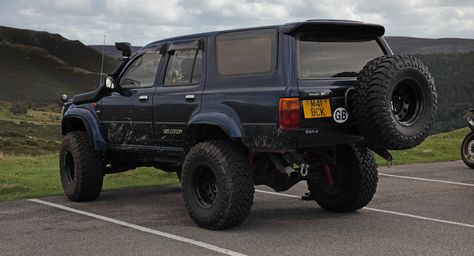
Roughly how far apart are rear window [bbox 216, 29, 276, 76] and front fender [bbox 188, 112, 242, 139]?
53cm

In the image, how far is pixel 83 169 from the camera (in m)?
8.71

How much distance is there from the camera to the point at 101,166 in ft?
29.2

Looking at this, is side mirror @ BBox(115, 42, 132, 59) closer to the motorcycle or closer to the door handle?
the door handle

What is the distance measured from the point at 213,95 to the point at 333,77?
4.38 ft

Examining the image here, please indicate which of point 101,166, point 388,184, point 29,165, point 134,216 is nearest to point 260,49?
point 134,216

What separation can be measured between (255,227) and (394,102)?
2.03m

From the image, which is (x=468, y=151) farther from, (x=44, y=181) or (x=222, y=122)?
(x=44, y=181)

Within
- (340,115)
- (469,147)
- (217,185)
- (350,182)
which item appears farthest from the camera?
(469,147)

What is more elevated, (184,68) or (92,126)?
(184,68)

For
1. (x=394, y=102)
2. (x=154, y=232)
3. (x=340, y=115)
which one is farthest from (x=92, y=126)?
(x=394, y=102)

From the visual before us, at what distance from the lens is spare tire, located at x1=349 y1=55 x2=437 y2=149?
20.3 ft

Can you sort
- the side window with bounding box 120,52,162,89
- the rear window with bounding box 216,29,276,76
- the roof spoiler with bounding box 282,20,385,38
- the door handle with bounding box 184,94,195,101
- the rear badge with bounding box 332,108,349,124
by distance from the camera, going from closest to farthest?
1. the rear badge with bounding box 332,108,349,124
2. the roof spoiler with bounding box 282,20,385,38
3. the rear window with bounding box 216,29,276,76
4. the door handle with bounding box 184,94,195,101
5. the side window with bounding box 120,52,162,89

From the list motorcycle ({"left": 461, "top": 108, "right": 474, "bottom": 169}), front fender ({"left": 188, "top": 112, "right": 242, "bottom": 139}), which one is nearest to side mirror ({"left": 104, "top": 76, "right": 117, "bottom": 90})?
front fender ({"left": 188, "top": 112, "right": 242, "bottom": 139})

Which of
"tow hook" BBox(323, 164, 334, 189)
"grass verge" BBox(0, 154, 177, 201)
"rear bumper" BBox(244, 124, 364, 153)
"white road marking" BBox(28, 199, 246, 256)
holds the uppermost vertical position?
"rear bumper" BBox(244, 124, 364, 153)
